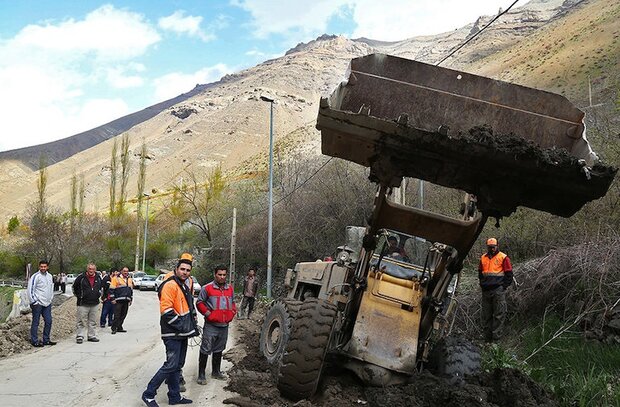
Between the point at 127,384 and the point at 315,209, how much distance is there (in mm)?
21567

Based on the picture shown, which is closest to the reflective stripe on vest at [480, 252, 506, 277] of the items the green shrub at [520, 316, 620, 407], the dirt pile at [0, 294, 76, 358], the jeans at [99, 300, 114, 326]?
the green shrub at [520, 316, 620, 407]

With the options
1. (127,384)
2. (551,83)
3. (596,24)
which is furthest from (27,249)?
(596,24)

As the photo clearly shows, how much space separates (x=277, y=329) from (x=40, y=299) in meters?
5.41

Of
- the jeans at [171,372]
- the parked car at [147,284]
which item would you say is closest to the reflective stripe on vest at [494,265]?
the jeans at [171,372]

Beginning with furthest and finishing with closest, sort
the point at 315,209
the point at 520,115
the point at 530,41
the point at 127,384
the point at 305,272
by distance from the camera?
the point at 530,41 → the point at 315,209 → the point at 305,272 → the point at 127,384 → the point at 520,115

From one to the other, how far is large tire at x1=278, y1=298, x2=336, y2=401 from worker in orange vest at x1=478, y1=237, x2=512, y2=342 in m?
4.53

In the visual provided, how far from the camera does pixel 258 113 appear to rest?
12700cm

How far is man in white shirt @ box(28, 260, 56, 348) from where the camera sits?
12.3 metres

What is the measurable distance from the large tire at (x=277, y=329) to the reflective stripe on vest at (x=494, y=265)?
11.4 feet

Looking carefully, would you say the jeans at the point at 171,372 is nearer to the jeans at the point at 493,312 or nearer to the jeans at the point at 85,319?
the jeans at the point at 493,312

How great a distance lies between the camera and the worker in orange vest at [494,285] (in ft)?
35.0

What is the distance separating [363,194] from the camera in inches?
1075

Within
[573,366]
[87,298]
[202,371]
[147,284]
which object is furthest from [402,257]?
[147,284]

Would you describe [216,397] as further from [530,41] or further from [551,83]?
[530,41]
